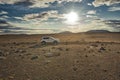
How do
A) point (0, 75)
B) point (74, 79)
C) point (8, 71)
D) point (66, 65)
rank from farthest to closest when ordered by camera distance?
point (66, 65) < point (8, 71) < point (0, 75) < point (74, 79)

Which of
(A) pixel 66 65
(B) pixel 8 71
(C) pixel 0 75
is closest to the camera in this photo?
(C) pixel 0 75

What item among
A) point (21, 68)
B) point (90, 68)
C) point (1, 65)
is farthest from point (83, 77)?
point (1, 65)

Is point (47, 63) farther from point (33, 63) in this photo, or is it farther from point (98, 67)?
point (98, 67)

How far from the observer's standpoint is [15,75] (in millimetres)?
15469

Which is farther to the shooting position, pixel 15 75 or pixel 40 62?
pixel 40 62

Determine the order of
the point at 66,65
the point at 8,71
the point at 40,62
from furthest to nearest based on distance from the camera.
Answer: the point at 40,62
the point at 66,65
the point at 8,71

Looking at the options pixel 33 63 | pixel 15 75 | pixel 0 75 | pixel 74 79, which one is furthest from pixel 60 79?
pixel 33 63

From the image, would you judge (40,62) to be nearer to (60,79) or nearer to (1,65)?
(1,65)

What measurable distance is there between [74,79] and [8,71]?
5018mm

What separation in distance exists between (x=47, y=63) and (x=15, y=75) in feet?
14.1

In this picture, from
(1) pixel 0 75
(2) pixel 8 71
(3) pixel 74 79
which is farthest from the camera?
(2) pixel 8 71

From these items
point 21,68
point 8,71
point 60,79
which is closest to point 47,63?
point 21,68

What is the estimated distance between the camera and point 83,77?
14.7 m

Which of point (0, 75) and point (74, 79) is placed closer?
point (74, 79)
